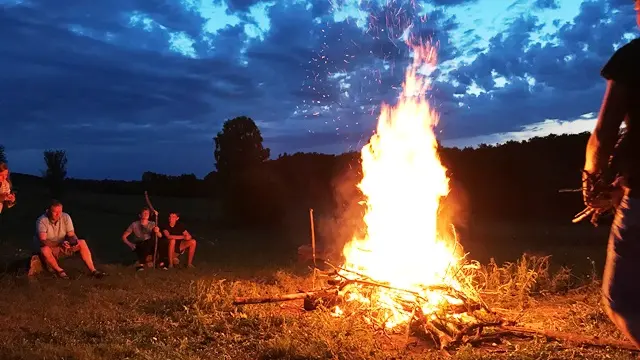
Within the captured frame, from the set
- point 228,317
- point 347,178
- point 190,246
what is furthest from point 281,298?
point 347,178

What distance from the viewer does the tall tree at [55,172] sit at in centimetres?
2612

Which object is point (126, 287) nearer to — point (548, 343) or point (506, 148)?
point (548, 343)

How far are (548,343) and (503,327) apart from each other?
56cm

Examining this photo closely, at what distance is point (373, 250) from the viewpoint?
7.30 m

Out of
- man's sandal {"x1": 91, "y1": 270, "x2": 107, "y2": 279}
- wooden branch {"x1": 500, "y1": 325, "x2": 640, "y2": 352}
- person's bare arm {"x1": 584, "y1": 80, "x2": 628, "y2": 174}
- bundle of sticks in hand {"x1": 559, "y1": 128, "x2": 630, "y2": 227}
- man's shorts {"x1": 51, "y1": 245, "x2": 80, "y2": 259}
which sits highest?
person's bare arm {"x1": 584, "y1": 80, "x2": 628, "y2": 174}

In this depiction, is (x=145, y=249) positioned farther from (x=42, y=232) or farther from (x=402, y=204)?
(x=402, y=204)

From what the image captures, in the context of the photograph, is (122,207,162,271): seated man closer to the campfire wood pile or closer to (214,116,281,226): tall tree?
the campfire wood pile

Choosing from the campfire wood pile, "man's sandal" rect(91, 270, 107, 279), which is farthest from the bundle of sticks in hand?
"man's sandal" rect(91, 270, 107, 279)

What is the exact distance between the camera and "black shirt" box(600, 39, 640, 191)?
7.61 feet

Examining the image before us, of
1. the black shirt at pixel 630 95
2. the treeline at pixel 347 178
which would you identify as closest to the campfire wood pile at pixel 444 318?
the black shirt at pixel 630 95

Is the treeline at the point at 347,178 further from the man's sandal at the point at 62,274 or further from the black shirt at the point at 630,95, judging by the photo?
the black shirt at the point at 630,95

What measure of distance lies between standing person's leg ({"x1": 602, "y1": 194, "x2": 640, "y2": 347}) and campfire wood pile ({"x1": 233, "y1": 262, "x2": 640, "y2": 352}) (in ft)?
9.53

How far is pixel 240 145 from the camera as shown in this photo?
829 inches

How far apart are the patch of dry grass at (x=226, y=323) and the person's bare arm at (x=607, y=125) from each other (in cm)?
270
